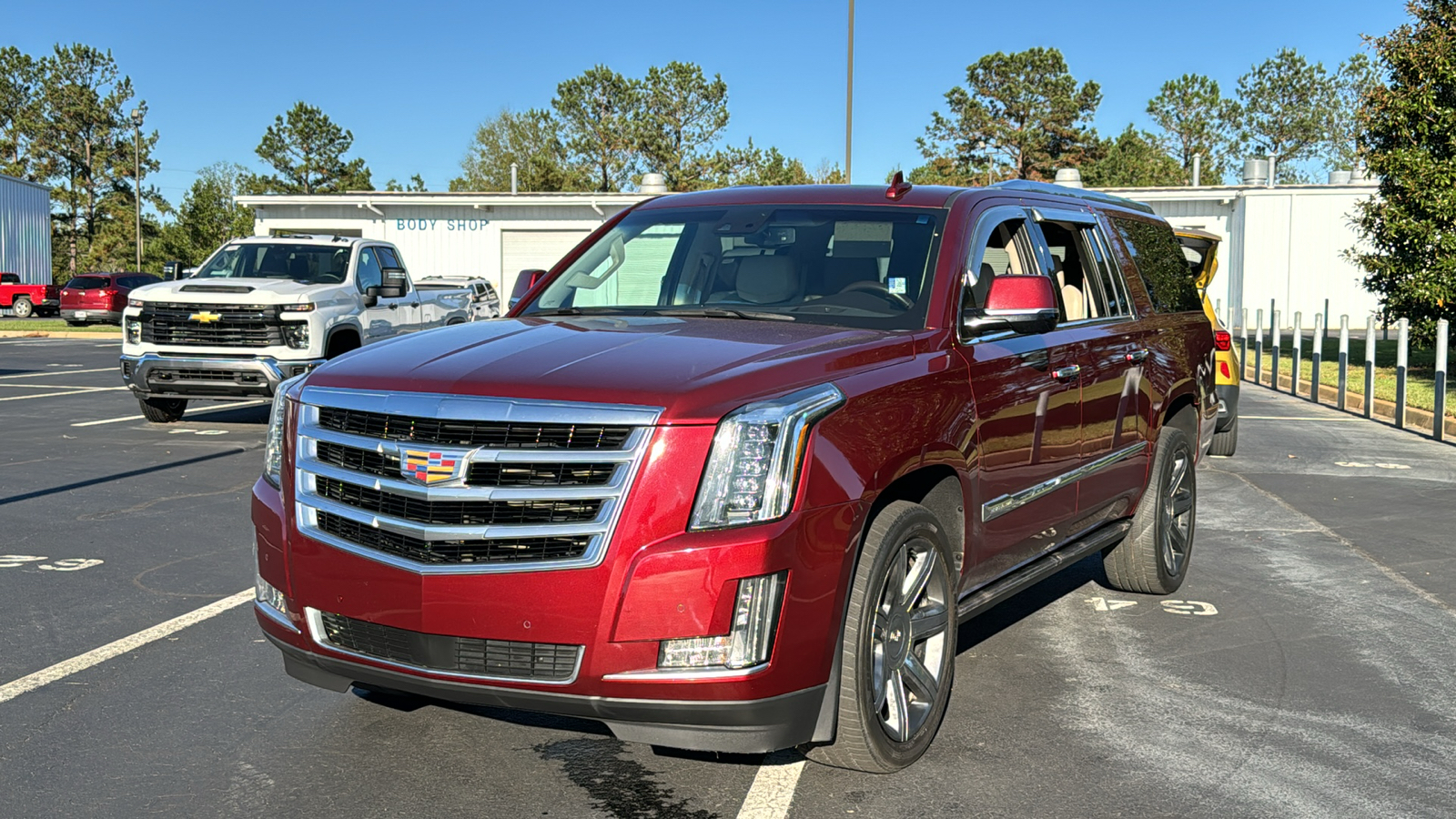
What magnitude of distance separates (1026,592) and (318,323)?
8.76 meters

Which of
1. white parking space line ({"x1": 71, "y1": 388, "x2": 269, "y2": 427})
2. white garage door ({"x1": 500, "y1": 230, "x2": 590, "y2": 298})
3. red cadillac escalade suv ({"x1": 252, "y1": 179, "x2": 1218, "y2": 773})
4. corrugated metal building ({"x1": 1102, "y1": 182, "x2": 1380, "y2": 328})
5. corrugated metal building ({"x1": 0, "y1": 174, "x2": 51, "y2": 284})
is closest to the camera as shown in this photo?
red cadillac escalade suv ({"x1": 252, "y1": 179, "x2": 1218, "y2": 773})

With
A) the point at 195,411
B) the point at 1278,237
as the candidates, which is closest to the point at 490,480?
the point at 195,411

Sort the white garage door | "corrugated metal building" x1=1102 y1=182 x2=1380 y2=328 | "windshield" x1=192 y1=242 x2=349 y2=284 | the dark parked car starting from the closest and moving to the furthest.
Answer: "windshield" x1=192 y1=242 x2=349 y2=284, "corrugated metal building" x1=1102 y1=182 x2=1380 y2=328, the white garage door, the dark parked car

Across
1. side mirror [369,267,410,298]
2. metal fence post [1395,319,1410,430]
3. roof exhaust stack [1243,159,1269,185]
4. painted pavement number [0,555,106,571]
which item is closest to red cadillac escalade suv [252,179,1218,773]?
painted pavement number [0,555,106,571]

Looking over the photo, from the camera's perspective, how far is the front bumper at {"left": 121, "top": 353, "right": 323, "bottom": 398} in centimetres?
1326

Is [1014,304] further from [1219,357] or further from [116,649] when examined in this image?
[1219,357]

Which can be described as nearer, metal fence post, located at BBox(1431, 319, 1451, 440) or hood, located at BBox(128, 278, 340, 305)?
hood, located at BBox(128, 278, 340, 305)

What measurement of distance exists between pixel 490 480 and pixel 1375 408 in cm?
1662

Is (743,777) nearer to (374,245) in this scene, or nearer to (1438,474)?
(1438,474)

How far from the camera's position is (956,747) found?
182 inches

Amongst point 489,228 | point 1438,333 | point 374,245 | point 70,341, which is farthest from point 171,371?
point 489,228

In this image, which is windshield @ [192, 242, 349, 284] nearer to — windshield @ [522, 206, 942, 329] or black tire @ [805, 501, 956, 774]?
windshield @ [522, 206, 942, 329]

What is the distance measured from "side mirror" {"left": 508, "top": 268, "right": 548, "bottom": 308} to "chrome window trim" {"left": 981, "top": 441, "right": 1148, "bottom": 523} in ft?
7.07

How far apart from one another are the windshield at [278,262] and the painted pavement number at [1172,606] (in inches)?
404
